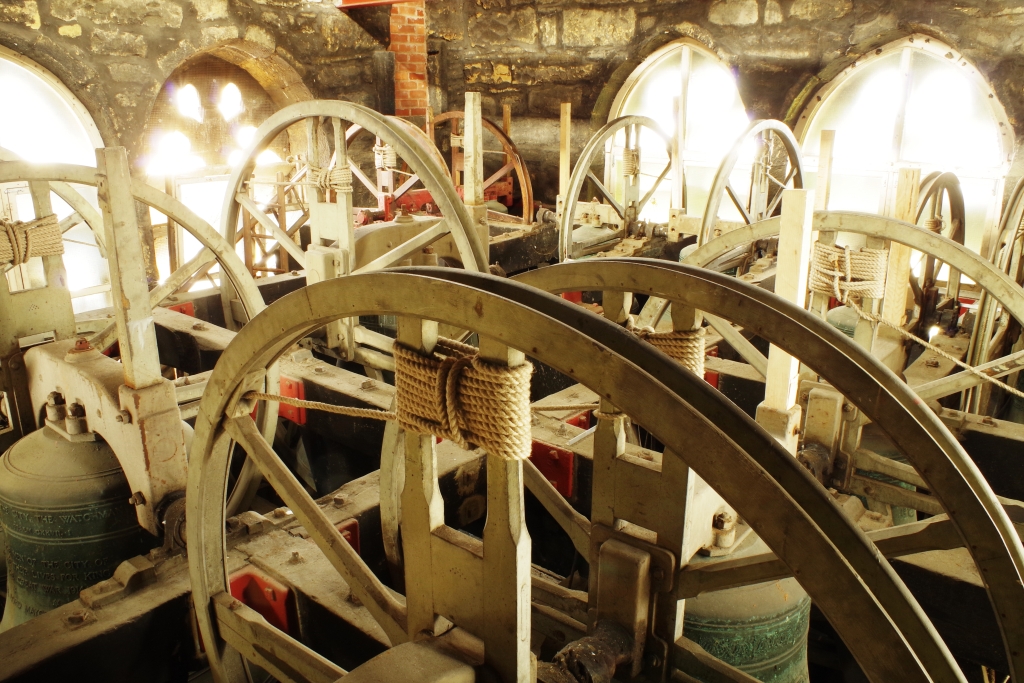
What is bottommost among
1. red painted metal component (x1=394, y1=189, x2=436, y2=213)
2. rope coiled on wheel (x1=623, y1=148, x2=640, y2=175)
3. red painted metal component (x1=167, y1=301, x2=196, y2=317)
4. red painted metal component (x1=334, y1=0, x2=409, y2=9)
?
red painted metal component (x1=167, y1=301, x2=196, y2=317)

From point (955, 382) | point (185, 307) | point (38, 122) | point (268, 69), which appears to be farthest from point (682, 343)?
point (268, 69)

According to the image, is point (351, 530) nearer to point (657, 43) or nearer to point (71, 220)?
point (71, 220)

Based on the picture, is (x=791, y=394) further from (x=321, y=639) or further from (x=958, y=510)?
(x=321, y=639)

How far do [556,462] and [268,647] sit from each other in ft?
4.66

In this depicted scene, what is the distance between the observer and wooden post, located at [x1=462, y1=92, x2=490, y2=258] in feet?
12.3

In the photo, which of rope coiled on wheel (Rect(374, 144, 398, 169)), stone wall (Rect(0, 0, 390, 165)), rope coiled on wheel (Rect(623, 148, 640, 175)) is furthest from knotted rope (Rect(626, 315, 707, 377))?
stone wall (Rect(0, 0, 390, 165))

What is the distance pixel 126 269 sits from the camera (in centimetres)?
216

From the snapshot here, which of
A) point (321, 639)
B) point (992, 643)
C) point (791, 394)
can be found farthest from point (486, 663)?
point (992, 643)

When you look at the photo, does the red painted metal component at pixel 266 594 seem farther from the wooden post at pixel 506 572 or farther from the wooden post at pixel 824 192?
the wooden post at pixel 824 192

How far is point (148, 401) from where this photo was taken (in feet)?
7.36

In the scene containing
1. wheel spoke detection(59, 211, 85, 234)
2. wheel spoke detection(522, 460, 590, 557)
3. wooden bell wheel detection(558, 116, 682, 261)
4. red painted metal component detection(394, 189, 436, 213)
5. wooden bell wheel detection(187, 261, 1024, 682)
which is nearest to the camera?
wooden bell wheel detection(187, 261, 1024, 682)

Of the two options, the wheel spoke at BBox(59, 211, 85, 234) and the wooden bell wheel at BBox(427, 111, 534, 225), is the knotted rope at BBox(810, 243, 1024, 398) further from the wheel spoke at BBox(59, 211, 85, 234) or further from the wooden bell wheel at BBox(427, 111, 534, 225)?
the wooden bell wheel at BBox(427, 111, 534, 225)

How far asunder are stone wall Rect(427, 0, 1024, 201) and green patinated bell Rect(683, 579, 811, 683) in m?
4.96

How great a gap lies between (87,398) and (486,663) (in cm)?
178
